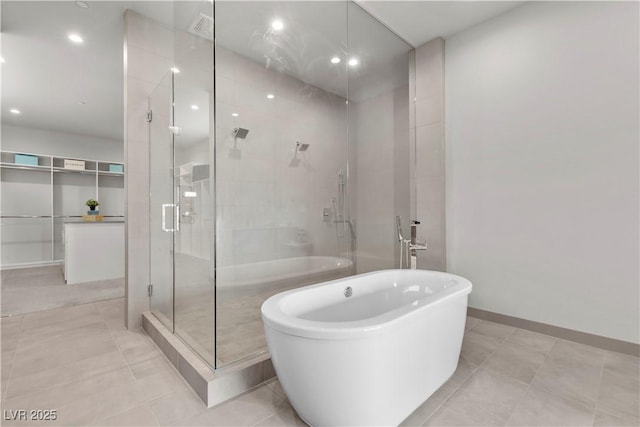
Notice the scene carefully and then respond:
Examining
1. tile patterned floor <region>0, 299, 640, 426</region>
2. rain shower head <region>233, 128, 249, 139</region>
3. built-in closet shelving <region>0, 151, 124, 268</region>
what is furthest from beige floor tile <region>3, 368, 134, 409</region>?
built-in closet shelving <region>0, 151, 124, 268</region>

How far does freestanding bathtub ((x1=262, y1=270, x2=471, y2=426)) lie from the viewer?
1.11 meters

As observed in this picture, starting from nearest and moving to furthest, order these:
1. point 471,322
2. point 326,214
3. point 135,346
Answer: point 135,346
point 326,214
point 471,322

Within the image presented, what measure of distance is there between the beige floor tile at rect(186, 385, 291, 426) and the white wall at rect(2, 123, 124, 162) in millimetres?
6709

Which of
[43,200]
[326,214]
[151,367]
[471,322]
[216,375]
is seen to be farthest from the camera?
[43,200]

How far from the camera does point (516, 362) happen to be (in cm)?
191

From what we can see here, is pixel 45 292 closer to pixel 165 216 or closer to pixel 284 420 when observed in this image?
pixel 165 216

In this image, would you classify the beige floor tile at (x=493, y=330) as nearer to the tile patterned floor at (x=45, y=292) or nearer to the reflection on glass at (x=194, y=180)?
the reflection on glass at (x=194, y=180)

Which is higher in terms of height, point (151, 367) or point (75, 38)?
point (75, 38)

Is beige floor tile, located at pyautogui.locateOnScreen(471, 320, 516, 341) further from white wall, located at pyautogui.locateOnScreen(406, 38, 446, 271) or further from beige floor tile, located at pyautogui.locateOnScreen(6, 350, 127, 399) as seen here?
beige floor tile, located at pyautogui.locateOnScreen(6, 350, 127, 399)

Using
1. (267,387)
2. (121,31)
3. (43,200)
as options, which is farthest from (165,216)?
(43,200)

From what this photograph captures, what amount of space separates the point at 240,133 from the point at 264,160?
0.89 feet

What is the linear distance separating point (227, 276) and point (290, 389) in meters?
0.89

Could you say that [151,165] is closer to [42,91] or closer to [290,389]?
[290,389]

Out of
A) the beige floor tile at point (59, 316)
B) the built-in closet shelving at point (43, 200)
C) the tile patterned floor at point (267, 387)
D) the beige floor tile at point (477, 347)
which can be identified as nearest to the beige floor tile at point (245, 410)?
the tile patterned floor at point (267, 387)
